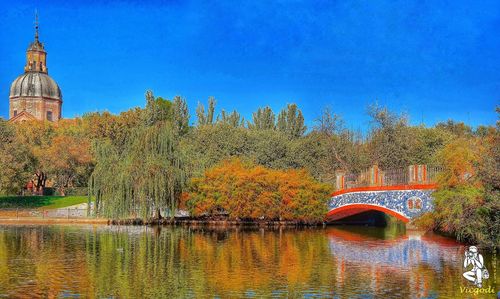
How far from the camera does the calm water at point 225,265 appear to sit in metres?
17.6

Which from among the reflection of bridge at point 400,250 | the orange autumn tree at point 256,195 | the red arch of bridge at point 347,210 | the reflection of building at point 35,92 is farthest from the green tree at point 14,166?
the reflection of building at point 35,92

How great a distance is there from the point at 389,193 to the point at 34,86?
8407 cm

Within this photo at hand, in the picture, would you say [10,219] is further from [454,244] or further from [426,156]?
[426,156]

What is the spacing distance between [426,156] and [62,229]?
3345 cm

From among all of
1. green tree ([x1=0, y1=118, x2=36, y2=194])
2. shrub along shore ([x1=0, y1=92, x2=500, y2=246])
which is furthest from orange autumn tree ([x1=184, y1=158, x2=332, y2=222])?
green tree ([x1=0, y1=118, x2=36, y2=194])

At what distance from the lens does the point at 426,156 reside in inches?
2229

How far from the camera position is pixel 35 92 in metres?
108

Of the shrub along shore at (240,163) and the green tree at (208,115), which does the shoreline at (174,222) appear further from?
the green tree at (208,115)

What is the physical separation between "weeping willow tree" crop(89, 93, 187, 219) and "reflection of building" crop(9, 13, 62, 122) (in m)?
68.3

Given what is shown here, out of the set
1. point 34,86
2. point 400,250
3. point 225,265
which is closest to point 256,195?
point 400,250

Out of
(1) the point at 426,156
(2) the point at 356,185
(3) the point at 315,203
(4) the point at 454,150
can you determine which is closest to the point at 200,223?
(3) the point at 315,203

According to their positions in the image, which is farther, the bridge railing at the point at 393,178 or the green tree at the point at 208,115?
the green tree at the point at 208,115

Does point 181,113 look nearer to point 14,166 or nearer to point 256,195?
point 14,166

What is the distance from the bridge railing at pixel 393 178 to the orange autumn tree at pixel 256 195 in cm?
194
